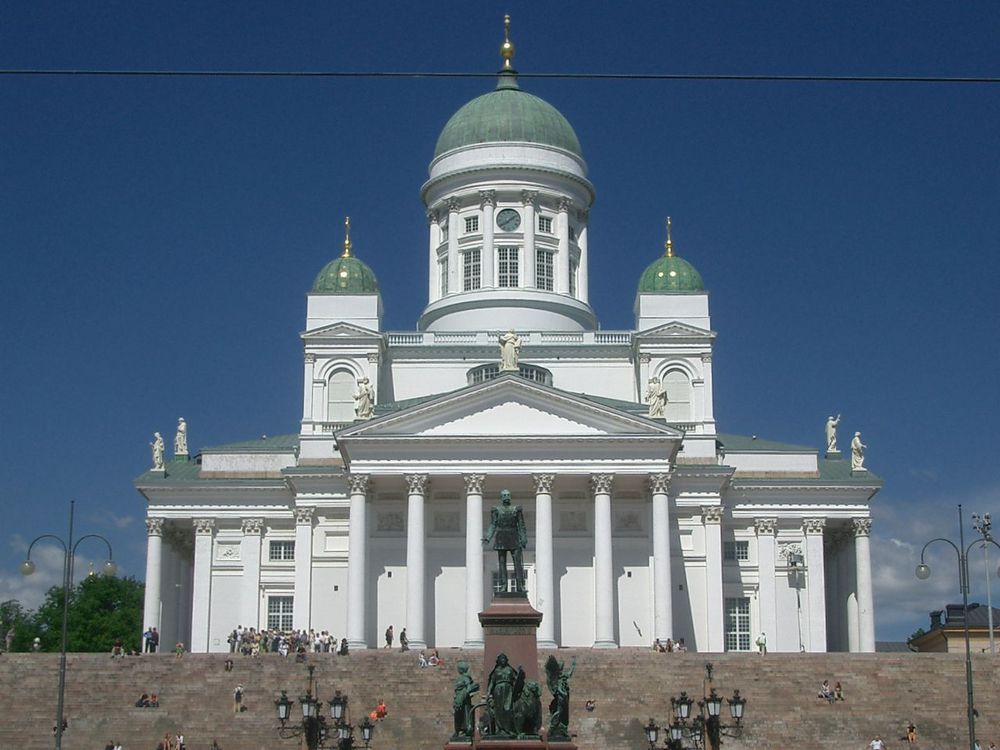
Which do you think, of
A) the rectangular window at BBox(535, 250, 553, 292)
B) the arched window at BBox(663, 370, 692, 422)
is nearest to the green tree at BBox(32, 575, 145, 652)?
the rectangular window at BBox(535, 250, 553, 292)

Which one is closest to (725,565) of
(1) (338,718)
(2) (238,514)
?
(2) (238,514)

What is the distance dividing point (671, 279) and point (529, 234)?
26.4 feet

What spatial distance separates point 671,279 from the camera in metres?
79.4

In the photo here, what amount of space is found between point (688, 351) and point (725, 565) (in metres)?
10.1

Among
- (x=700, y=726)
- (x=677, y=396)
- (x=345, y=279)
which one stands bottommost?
(x=700, y=726)

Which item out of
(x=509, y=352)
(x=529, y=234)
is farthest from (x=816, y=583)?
(x=529, y=234)

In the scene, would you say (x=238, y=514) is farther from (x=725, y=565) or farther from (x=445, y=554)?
(x=725, y=565)

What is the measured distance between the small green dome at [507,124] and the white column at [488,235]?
315 centimetres

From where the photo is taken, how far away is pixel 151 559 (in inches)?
2977

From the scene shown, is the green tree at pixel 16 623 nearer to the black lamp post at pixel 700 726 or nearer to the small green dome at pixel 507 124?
the small green dome at pixel 507 124

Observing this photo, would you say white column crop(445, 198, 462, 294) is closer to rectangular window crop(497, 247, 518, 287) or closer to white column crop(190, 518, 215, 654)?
rectangular window crop(497, 247, 518, 287)

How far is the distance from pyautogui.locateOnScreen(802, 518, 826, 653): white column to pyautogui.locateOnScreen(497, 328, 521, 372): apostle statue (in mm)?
15694

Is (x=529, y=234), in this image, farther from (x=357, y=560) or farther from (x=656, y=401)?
(x=357, y=560)

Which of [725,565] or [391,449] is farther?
[725,565]
